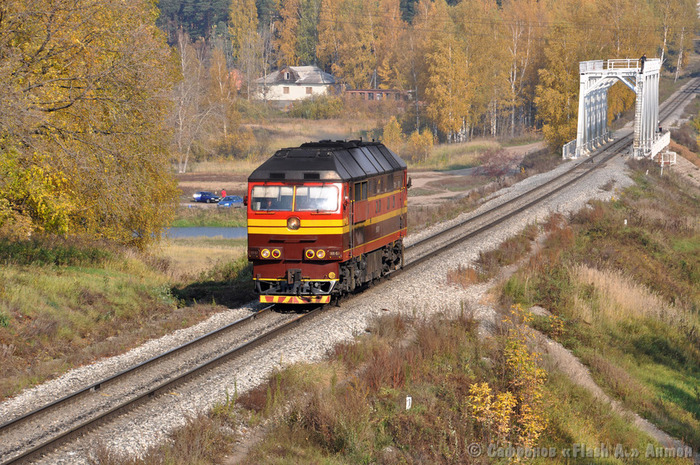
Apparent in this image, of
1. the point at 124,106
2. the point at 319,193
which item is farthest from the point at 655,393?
the point at 124,106

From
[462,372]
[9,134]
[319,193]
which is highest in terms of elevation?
[9,134]

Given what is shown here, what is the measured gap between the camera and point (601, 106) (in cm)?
6694

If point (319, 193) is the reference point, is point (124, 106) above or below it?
above

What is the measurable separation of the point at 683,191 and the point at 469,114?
46967mm

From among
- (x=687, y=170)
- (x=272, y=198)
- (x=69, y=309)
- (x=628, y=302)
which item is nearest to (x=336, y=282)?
(x=272, y=198)

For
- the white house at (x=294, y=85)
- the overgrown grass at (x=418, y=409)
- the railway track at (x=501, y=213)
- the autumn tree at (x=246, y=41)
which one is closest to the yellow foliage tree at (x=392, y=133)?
the railway track at (x=501, y=213)

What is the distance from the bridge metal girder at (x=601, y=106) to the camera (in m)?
57.0

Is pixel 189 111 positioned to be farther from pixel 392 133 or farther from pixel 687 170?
pixel 687 170

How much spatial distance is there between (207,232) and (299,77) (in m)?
76.3


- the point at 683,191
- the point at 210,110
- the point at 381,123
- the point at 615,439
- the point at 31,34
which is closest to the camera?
the point at 615,439

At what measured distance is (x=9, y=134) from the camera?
696 inches

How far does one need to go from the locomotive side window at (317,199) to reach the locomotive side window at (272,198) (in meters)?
0.22

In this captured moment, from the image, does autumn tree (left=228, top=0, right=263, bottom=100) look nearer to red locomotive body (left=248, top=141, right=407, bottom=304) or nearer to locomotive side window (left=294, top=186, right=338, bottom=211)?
red locomotive body (left=248, top=141, right=407, bottom=304)

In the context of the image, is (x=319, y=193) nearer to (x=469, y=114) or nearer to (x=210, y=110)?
(x=210, y=110)
